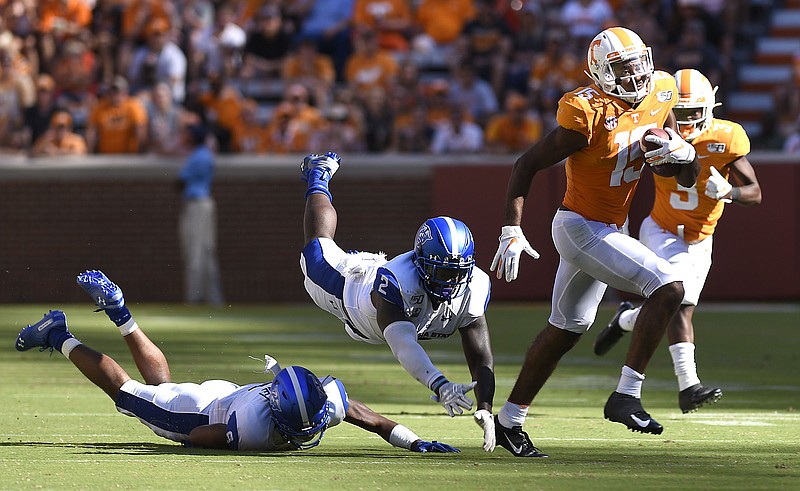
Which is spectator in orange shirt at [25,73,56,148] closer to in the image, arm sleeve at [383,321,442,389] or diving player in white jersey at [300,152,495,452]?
diving player in white jersey at [300,152,495,452]

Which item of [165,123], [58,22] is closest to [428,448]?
[165,123]

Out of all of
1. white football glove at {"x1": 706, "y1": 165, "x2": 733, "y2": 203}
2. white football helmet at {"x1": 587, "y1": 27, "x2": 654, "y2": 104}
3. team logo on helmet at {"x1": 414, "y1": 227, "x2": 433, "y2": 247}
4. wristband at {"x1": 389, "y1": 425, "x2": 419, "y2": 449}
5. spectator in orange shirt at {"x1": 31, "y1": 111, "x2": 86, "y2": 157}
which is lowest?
spectator in orange shirt at {"x1": 31, "y1": 111, "x2": 86, "y2": 157}

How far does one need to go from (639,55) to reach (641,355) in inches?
55.8

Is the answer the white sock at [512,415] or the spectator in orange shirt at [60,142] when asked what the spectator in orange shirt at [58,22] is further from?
the white sock at [512,415]

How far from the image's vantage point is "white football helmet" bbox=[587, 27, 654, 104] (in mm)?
6605

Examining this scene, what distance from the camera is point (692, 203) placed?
834 centimetres

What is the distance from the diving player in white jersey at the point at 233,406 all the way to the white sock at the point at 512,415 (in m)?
0.36

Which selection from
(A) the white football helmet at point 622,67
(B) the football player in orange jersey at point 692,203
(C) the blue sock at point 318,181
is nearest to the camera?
(A) the white football helmet at point 622,67

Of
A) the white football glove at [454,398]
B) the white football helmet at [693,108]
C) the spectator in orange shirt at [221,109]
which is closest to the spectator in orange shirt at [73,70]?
the spectator in orange shirt at [221,109]

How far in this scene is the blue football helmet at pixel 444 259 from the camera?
611 cm

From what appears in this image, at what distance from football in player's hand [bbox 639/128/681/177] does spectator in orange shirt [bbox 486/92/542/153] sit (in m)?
9.37

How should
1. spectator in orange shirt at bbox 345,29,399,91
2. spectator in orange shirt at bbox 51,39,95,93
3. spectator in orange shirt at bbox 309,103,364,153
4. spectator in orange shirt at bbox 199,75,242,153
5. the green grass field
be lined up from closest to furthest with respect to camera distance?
the green grass field → spectator in orange shirt at bbox 309,103,364,153 → spectator in orange shirt at bbox 199,75,242,153 → spectator in orange shirt at bbox 345,29,399,91 → spectator in orange shirt at bbox 51,39,95,93

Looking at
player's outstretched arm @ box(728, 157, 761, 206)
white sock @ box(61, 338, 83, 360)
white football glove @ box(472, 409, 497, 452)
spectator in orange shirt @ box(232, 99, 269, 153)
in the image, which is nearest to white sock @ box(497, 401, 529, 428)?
white football glove @ box(472, 409, 497, 452)

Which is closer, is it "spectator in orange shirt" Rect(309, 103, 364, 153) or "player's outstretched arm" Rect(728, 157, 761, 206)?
"player's outstretched arm" Rect(728, 157, 761, 206)
